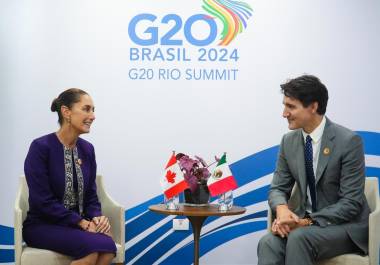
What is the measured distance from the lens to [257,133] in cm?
472

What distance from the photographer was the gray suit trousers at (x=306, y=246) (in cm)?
318

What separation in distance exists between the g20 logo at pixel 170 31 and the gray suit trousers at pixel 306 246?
6.29ft

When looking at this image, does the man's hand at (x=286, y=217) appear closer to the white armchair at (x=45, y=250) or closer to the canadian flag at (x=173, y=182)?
the canadian flag at (x=173, y=182)

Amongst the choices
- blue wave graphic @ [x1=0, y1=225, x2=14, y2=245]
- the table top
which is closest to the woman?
the table top

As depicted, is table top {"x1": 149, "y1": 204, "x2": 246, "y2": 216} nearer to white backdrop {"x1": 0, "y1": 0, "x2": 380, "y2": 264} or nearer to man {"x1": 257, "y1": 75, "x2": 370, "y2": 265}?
man {"x1": 257, "y1": 75, "x2": 370, "y2": 265}

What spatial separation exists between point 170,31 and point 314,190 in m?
1.90

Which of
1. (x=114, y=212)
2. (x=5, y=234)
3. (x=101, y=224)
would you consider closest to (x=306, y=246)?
(x=101, y=224)

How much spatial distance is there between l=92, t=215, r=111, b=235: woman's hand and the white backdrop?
0.93 meters

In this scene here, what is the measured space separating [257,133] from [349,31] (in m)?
1.13

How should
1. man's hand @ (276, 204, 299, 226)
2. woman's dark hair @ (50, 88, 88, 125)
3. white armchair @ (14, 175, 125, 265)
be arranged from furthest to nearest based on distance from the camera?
woman's dark hair @ (50, 88, 88, 125), white armchair @ (14, 175, 125, 265), man's hand @ (276, 204, 299, 226)

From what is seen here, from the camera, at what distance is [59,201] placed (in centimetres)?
375

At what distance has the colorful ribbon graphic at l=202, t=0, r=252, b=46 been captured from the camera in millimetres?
4672

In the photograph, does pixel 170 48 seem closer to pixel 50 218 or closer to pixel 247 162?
pixel 247 162

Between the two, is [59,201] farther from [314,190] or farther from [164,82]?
[314,190]
